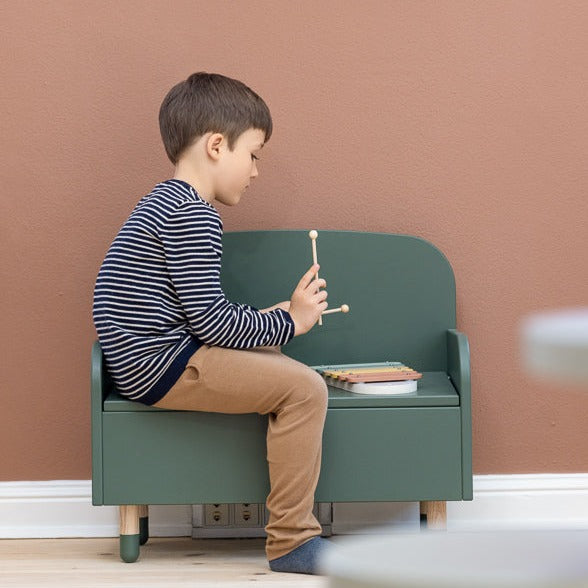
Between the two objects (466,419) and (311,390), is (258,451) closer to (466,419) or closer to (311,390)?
(311,390)

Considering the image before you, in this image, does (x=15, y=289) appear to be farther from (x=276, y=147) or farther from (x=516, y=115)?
(x=516, y=115)

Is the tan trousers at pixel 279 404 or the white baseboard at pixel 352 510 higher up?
the tan trousers at pixel 279 404

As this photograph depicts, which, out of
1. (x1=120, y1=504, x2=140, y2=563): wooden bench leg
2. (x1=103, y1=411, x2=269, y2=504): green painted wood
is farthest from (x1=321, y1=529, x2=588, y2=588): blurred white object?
(x1=120, y1=504, x2=140, y2=563): wooden bench leg

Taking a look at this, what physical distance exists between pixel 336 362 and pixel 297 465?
0.39 metres

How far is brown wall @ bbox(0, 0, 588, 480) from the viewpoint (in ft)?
7.14

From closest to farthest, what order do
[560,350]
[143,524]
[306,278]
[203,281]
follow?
[560,350], [203,281], [306,278], [143,524]

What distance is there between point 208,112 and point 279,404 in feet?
1.82

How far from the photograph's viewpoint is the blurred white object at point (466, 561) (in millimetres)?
540

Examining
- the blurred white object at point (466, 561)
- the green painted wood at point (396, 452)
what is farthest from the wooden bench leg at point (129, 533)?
the blurred white object at point (466, 561)

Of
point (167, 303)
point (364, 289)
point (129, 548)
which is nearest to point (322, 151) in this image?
point (364, 289)

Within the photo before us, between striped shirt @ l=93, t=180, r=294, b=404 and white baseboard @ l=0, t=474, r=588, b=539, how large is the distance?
0.45 m

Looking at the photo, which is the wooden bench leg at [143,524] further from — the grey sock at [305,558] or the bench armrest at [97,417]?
the grey sock at [305,558]

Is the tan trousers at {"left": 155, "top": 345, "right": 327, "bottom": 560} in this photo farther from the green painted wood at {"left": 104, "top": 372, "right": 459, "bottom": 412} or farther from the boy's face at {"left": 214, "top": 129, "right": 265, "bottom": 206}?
the boy's face at {"left": 214, "top": 129, "right": 265, "bottom": 206}

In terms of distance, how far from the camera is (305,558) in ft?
5.93
